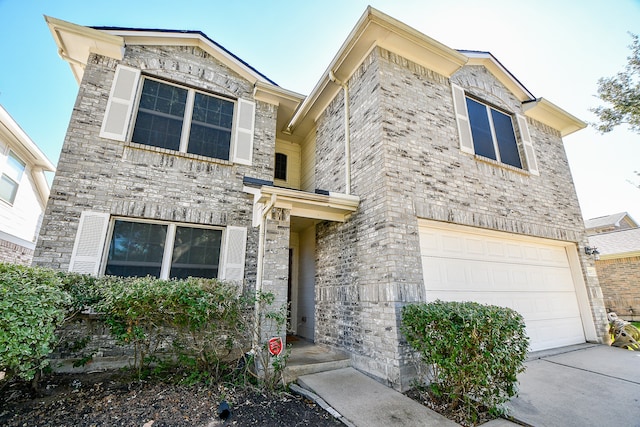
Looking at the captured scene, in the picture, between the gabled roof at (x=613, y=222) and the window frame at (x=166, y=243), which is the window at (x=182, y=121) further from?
the gabled roof at (x=613, y=222)

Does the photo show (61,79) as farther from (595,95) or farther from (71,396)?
(595,95)

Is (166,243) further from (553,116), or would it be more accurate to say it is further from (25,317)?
(553,116)

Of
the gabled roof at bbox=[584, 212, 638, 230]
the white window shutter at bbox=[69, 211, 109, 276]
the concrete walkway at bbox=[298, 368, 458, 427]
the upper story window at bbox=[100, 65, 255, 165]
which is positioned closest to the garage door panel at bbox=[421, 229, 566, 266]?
the concrete walkway at bbox=[298, 368, 458, 427]

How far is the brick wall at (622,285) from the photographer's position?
38.4 ft

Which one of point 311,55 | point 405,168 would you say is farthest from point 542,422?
point 311,55

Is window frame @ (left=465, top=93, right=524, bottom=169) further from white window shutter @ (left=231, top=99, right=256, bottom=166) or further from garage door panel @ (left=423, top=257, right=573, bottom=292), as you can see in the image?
white window shutter @ (left=231, top=99, right=256, bottom=166)

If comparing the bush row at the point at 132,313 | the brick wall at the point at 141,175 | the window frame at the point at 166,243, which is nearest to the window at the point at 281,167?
the brick wall at the point at 141,175

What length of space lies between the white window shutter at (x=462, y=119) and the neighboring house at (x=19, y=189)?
1174 centimetres

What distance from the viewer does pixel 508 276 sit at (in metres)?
5.74

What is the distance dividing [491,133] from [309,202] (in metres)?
5.20

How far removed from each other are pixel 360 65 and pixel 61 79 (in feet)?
25.4

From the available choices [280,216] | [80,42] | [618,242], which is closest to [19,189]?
[80,42]

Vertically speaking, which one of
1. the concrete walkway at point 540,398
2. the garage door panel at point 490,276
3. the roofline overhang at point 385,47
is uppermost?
the roofline overhang at point 385,47

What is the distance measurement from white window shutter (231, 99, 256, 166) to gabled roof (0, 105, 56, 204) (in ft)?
21.8
